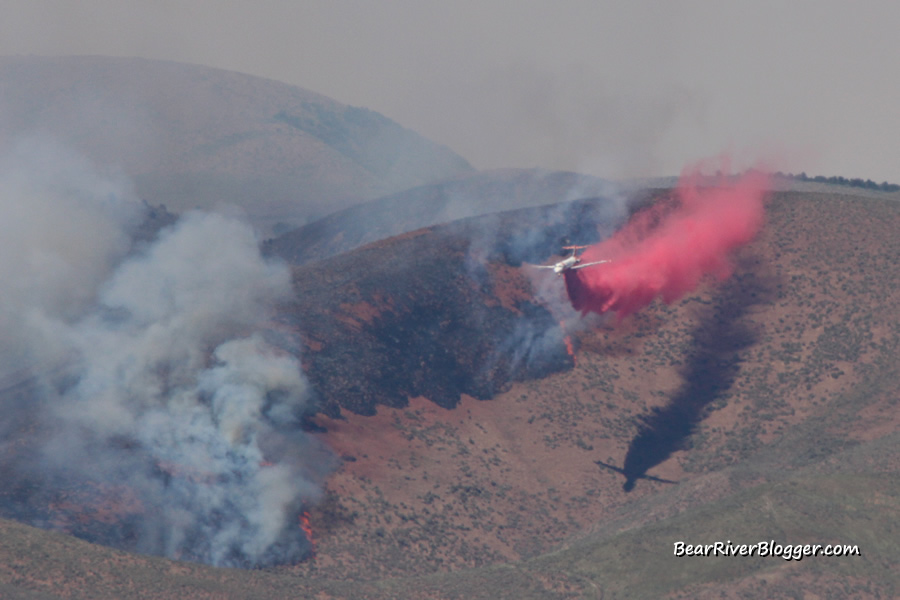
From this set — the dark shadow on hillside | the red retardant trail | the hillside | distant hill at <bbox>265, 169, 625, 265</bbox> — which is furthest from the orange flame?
distant hill at <bbox>265, 169, 625, 265</bbox>

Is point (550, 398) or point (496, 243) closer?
point (550, 398)

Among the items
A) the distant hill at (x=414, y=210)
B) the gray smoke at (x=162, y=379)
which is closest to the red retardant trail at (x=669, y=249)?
Answer: the gray smoke at (x=162, y=379)

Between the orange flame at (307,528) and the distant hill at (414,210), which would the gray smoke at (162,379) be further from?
the distant hill at (414,210)

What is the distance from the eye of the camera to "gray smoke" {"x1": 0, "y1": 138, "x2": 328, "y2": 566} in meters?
69.7

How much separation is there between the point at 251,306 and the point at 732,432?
46.2 meters

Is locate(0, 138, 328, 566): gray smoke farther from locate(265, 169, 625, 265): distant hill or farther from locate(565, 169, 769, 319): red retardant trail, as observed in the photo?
locate(265, 169, 625, 265): distant hill

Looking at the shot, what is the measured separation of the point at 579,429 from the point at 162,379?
3832 cm

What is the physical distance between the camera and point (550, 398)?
96438 millimetres

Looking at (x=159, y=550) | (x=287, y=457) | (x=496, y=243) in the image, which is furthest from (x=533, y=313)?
(x=159, y=550)

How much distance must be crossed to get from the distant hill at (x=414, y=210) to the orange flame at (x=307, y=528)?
4075 inches

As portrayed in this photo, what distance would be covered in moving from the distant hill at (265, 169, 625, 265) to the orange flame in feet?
340

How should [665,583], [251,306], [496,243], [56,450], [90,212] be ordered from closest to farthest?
1. [665,583]
2. [56,450]
3. [251,306]
4. [496,243]
5. [90,212]

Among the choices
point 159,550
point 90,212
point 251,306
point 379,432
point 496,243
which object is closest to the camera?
point 159,550

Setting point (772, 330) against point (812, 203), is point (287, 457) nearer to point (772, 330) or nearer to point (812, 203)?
point (772, 330)
